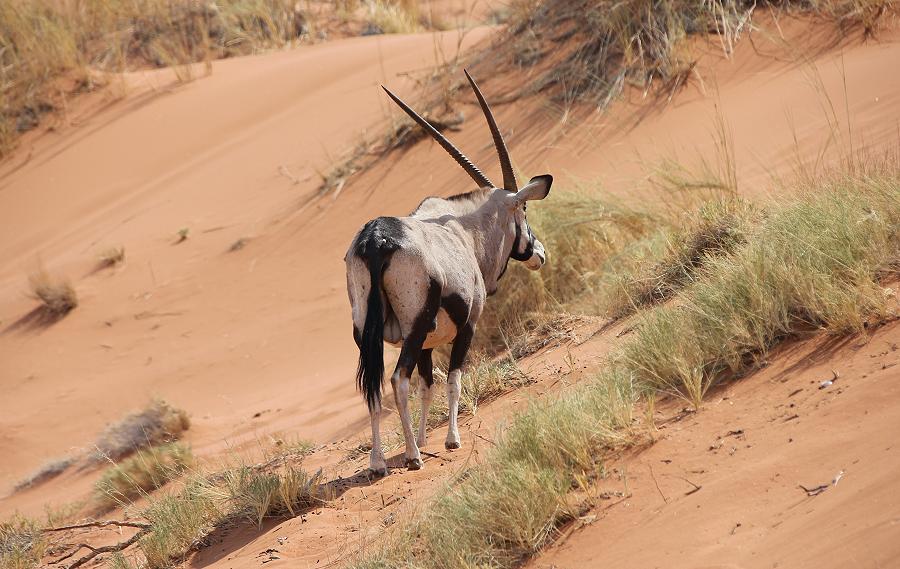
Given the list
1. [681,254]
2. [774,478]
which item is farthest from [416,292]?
[681,254]

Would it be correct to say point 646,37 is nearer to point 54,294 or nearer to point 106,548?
point 54,294

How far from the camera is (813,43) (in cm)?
1232

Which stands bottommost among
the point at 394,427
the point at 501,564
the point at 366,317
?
the point at 394,427

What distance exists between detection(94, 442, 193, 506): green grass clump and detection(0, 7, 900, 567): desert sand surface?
0.35 m

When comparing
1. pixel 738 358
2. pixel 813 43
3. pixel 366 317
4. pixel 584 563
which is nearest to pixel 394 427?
pixel 366 317

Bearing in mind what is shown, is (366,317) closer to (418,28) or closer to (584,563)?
(584,563)

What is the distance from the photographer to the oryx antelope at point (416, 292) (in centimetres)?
587

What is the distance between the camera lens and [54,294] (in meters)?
13.0

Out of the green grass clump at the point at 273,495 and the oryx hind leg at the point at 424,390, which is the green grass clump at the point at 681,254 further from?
the green grass clump at the point at 273,495

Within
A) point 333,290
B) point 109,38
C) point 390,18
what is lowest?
point 333,290

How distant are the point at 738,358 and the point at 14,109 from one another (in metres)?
15.8

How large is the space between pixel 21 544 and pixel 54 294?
20.6 feet

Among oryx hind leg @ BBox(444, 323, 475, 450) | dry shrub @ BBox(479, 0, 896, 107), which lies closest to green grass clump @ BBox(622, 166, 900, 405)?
oryx hind leg @ BBox(444, 323, 475, 450)

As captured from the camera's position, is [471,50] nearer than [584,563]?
No
